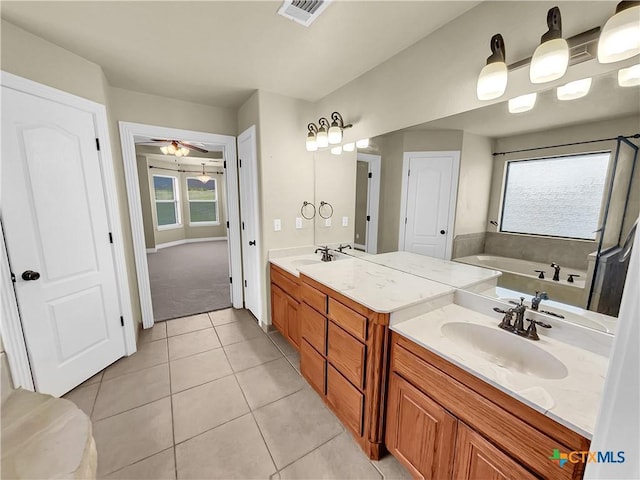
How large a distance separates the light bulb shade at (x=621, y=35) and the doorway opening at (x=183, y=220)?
9.92 feet

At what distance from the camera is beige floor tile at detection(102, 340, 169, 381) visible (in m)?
2.23

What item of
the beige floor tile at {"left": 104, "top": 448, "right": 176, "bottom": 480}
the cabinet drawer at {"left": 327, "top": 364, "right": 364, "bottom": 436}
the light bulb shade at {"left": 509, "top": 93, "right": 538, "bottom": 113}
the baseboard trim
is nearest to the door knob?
the beige floor tile at {"left": 104, "top": 448, "right": 176, "bottom": 480}

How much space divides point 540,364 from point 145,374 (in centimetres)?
273

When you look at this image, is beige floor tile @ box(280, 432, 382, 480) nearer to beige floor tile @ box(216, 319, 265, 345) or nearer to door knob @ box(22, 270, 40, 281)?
beige floor tile @ box(216, 319, 265, 345)

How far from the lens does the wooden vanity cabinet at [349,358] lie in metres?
1.39

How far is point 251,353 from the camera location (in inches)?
98.5

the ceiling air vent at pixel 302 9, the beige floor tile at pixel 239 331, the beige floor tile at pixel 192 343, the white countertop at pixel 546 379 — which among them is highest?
the ceiling air vent at pixel 302 9

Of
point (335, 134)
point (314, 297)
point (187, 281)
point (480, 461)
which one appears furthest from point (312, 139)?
point (187, 281)

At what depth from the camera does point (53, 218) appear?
1.83 metres

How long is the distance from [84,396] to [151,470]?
99 centimetres

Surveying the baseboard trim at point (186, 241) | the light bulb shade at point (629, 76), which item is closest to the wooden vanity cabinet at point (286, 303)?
the light bulb shade at point (629, 76)

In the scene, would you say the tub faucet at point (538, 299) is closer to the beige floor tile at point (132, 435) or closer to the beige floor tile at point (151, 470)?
the beige floor tile at point (151, 470)

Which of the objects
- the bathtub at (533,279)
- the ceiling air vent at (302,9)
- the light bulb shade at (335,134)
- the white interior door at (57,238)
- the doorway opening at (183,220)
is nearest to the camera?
the bathtub at (533,279)

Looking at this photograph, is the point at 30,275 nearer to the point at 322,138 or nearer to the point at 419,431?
the point at 322,138
